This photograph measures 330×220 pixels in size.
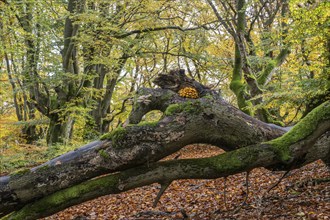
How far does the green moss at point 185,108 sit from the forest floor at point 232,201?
124 centimetres

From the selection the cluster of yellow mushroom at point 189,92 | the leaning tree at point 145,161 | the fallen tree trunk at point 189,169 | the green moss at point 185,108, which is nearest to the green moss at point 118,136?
the leaning tree at point 145,161

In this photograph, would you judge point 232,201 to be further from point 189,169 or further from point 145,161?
point 145,161

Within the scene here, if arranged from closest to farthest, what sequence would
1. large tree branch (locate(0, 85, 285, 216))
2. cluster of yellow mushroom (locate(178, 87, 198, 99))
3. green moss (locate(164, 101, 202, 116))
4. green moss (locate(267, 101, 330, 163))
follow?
large tree branch (locate(0, 85, 285, 216)) < green moss (locate(267, 101, 330, 163)) < green moss (locate(164, 101, 202, 116)) < cluster of yellow mushroom (locate(178, 87, 198, 99))

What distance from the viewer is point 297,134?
15.2 ft

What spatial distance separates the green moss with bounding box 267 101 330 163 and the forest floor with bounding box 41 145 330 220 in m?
0.88

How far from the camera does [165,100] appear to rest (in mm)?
5270

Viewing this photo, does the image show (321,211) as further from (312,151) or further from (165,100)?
(165,100)

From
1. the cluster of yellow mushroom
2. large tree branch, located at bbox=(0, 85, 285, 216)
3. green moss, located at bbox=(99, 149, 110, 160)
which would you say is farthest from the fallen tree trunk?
the cluster of yellow mushroom

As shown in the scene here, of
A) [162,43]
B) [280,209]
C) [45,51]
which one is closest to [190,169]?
[280,209]

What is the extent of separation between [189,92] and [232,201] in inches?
97.4

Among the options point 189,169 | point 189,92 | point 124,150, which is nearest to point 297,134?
point 189,169

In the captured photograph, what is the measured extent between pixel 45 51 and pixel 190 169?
1103 cm

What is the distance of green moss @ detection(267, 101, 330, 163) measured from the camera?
4.58 metres

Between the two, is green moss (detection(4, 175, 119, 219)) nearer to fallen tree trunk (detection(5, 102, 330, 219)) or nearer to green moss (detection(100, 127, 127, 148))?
fallen tree trunk (detection(5, 102, 330, 219))
